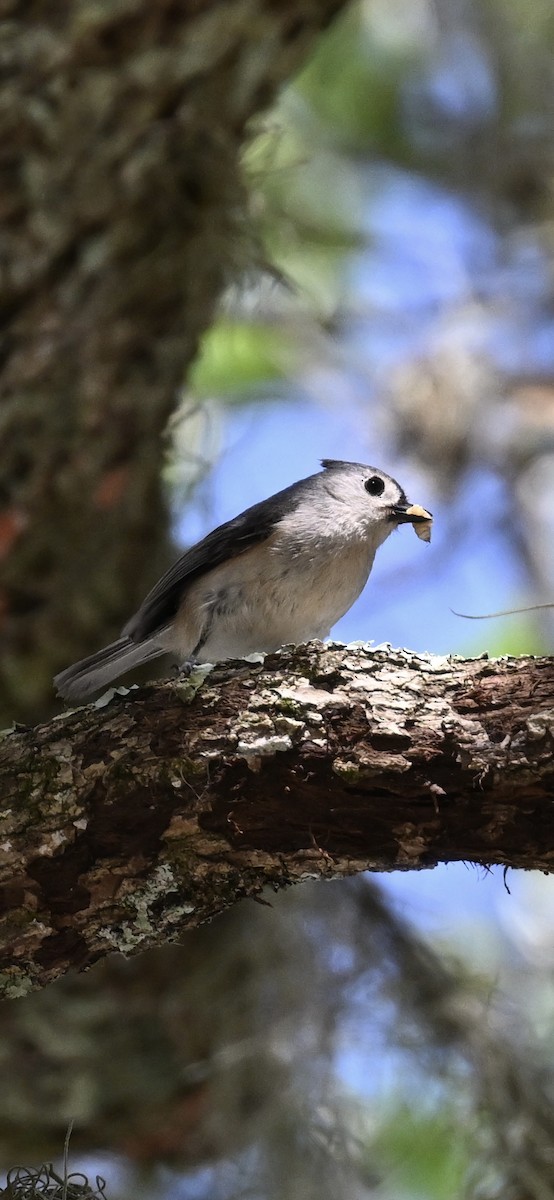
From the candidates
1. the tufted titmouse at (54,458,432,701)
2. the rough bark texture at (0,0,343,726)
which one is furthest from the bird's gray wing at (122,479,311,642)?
the rough bark texture at (0,0,343,726)

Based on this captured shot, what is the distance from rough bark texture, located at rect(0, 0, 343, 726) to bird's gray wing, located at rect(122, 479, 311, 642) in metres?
0.84

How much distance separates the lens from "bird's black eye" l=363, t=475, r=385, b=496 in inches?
135

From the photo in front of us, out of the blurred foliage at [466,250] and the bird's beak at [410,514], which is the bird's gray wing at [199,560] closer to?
the bird's beak at [410,514]

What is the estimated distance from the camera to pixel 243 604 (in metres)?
3.08

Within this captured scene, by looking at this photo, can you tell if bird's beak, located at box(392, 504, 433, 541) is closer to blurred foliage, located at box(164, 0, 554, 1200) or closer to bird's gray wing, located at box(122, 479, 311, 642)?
bird's gray wing, located at box(122, 479, 311, 642)

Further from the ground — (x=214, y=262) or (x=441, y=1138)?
(x=214, y=262)

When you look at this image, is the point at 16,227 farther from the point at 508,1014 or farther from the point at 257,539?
the point at 508,1014

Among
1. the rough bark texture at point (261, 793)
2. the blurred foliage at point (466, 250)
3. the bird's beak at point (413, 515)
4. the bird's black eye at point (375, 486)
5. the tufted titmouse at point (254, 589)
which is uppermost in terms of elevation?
the blurred foliage at point (466, 250)

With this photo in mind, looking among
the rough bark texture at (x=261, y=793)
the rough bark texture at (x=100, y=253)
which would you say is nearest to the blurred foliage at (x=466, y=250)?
the rough bark texture at (x=100, y=253)

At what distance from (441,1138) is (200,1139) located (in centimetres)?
84

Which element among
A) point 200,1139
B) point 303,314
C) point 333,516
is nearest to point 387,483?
point 333,516

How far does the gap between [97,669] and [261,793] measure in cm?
103

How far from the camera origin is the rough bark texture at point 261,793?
6.59 feet

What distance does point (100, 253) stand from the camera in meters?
3.74
